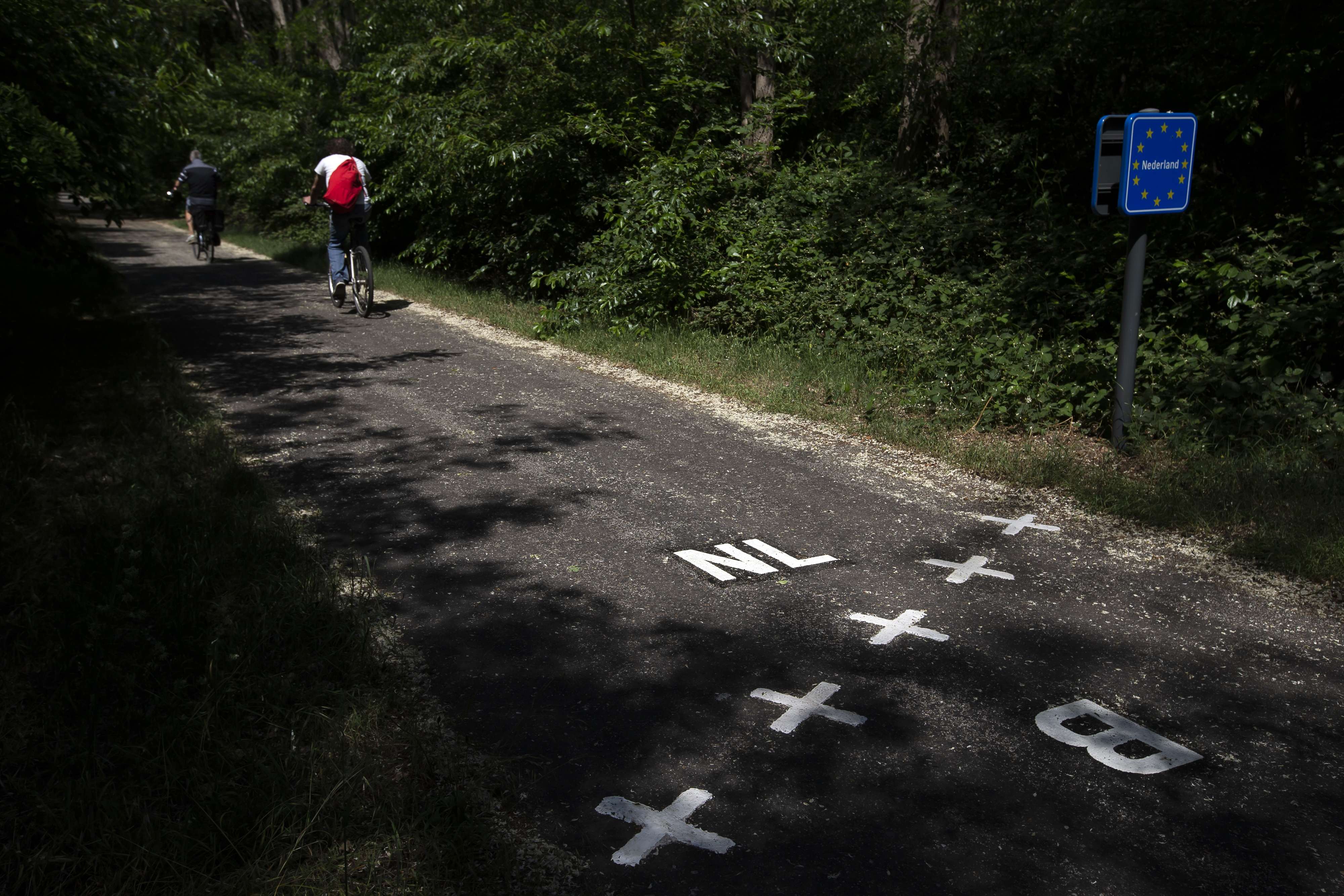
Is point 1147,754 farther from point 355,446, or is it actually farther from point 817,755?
point 355,446

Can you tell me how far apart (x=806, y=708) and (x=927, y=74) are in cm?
962

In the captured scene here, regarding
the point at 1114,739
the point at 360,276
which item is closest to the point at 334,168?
the point at 360,276

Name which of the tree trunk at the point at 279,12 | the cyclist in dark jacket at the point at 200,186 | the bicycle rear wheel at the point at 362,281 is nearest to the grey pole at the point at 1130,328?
the bicycle rear wheel at the point at 362,281

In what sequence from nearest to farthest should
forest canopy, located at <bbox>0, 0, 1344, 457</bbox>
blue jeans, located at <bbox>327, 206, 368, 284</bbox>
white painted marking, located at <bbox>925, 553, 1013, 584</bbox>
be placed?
white painted marking, located at <bbox>925, 553, 1013, 584</bbox>
forest canopy, located at <bbox>0, 0, 1344, 457</bbox>
blue jeans, located at <bbox>327, 206, 368, 284</bbox>

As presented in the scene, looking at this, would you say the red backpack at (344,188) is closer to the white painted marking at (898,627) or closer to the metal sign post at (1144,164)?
the metal sign post at (1144,164)

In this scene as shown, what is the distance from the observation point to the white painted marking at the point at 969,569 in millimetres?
4688

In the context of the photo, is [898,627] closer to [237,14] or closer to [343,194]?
[343,194]

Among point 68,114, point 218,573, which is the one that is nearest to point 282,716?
point 218,573

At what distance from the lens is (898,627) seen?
413 cm

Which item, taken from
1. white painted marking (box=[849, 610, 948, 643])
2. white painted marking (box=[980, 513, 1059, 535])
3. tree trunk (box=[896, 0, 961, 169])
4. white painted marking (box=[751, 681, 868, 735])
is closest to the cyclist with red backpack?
tree trunk (box=[896, 0, 961, 169])

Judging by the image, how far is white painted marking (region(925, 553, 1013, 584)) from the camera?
4.69 m

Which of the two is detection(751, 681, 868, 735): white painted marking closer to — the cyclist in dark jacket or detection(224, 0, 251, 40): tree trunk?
the cyclist in dark jacket

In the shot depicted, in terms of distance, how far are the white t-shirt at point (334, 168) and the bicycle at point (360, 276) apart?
0.36 metres

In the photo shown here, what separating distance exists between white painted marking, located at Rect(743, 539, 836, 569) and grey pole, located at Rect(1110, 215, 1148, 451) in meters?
2.77
